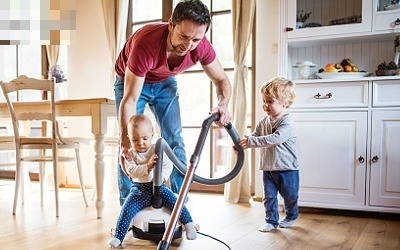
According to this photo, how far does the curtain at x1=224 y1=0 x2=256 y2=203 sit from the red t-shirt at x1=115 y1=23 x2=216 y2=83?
1302 millimetres

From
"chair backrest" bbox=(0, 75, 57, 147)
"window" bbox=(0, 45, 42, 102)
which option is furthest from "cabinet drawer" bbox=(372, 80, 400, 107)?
"window" bbox=(0, 45, 42, 102)

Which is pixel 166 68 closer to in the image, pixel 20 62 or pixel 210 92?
A: pixel 210 92

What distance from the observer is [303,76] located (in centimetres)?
265

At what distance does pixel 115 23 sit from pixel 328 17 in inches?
76.1

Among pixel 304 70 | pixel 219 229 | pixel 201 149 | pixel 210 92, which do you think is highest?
pixel 304 70

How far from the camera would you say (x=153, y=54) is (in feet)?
5.16

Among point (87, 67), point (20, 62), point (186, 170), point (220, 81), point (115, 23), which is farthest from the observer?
point (20, 62)

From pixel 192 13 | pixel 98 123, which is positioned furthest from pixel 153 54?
pixel 98 123

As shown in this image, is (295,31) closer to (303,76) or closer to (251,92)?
(303,76)

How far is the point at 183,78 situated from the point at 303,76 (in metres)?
1.25

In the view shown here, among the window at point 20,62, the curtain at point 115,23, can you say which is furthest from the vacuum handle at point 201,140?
the window at point 20,62

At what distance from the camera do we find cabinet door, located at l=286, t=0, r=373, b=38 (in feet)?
7.97

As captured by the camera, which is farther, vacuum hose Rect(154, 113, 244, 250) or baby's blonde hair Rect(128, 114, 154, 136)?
baby's blonde hair Rect(128, 114, 154, 136)

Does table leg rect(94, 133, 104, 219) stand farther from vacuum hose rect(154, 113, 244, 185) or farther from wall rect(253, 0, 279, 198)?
wall rect(253, 0, 279, 198)
